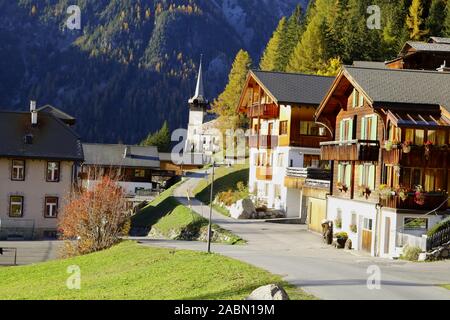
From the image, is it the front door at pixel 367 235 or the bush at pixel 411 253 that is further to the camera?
the front door at pixel 367 235

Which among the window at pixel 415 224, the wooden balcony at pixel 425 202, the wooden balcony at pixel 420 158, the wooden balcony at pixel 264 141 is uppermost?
the wooden balcony at pixel 264 141

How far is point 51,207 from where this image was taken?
179 feet

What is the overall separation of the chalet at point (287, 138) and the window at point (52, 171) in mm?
16324

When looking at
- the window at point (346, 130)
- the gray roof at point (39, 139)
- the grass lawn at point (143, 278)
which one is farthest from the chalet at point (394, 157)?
the gray roof at point (39, 139)

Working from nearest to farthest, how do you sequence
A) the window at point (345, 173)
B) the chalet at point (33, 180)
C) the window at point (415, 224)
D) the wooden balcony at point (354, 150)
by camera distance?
the window at point (415, 224), the wooden balcony at point (354, 150), the window at point (345, 173), the chalet at point (33, 180)

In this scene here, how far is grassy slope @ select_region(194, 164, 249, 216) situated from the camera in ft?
203

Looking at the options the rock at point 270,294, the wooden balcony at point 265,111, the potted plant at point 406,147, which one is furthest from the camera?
the wooden balcony at point 265,111

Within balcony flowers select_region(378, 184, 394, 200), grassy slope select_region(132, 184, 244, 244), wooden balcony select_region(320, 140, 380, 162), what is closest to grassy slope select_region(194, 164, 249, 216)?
grassy slope select_region(132, 184, 244, 244)

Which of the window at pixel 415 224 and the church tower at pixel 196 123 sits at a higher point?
the church tower at pixel 196 123

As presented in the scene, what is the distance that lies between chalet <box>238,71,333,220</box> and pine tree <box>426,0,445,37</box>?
30.4m

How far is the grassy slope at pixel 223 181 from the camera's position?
6196cm

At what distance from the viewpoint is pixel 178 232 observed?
1833 inches

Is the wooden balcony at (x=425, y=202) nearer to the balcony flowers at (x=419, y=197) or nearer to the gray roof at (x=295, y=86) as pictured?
the balcony flowers at (x=419, y=197)

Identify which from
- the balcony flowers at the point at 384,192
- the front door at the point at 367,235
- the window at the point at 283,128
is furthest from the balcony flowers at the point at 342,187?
the window at the point at 283,128
